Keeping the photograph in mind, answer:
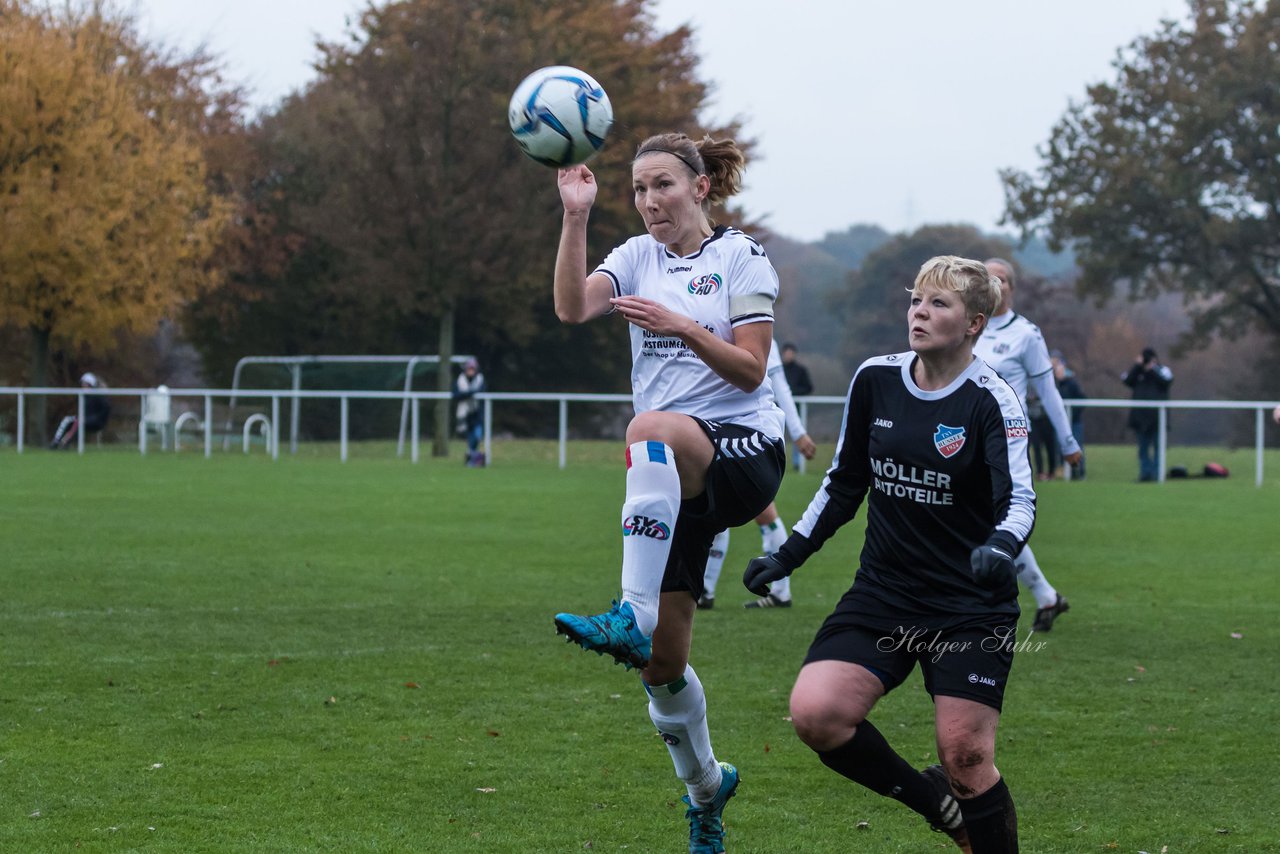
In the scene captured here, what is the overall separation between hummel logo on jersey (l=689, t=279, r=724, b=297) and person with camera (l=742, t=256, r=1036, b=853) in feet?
2.14

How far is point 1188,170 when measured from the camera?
46125 millimetres

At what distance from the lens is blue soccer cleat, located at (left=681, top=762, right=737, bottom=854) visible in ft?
15.8

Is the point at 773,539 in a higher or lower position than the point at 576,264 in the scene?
lower

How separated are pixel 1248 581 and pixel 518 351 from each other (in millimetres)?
33192

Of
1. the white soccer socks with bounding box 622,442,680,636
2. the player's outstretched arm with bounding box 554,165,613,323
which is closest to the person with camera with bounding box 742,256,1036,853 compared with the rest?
the white soccer socks with bounding box 622,442,680,636

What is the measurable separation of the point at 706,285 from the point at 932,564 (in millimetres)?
1256

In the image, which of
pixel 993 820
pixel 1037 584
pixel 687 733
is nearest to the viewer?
pixel 993 820

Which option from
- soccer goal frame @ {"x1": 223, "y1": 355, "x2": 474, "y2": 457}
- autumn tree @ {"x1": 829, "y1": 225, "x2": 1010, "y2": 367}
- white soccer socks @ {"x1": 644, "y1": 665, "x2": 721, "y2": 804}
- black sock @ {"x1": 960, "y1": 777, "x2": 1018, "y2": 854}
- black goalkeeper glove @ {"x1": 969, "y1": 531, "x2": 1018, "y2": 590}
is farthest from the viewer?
autumn tree @ {"x1": 829, "y1": 225, "x2": 1010, "y2": 367}

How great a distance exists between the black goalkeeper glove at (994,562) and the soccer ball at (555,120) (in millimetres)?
2029

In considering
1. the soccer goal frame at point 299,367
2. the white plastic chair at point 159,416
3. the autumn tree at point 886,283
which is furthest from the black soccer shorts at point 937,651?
the autumn tree at point 886,283

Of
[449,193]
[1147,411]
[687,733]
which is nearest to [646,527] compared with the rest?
[687,733]

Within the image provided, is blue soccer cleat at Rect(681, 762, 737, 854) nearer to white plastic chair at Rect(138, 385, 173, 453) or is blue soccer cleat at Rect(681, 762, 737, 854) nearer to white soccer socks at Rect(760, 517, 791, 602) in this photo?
white soccer socks at Rect(760, 517, 791, 602)

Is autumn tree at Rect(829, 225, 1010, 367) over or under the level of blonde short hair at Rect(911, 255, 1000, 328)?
over

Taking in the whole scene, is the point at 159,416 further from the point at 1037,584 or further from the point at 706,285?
the point at 706,285
